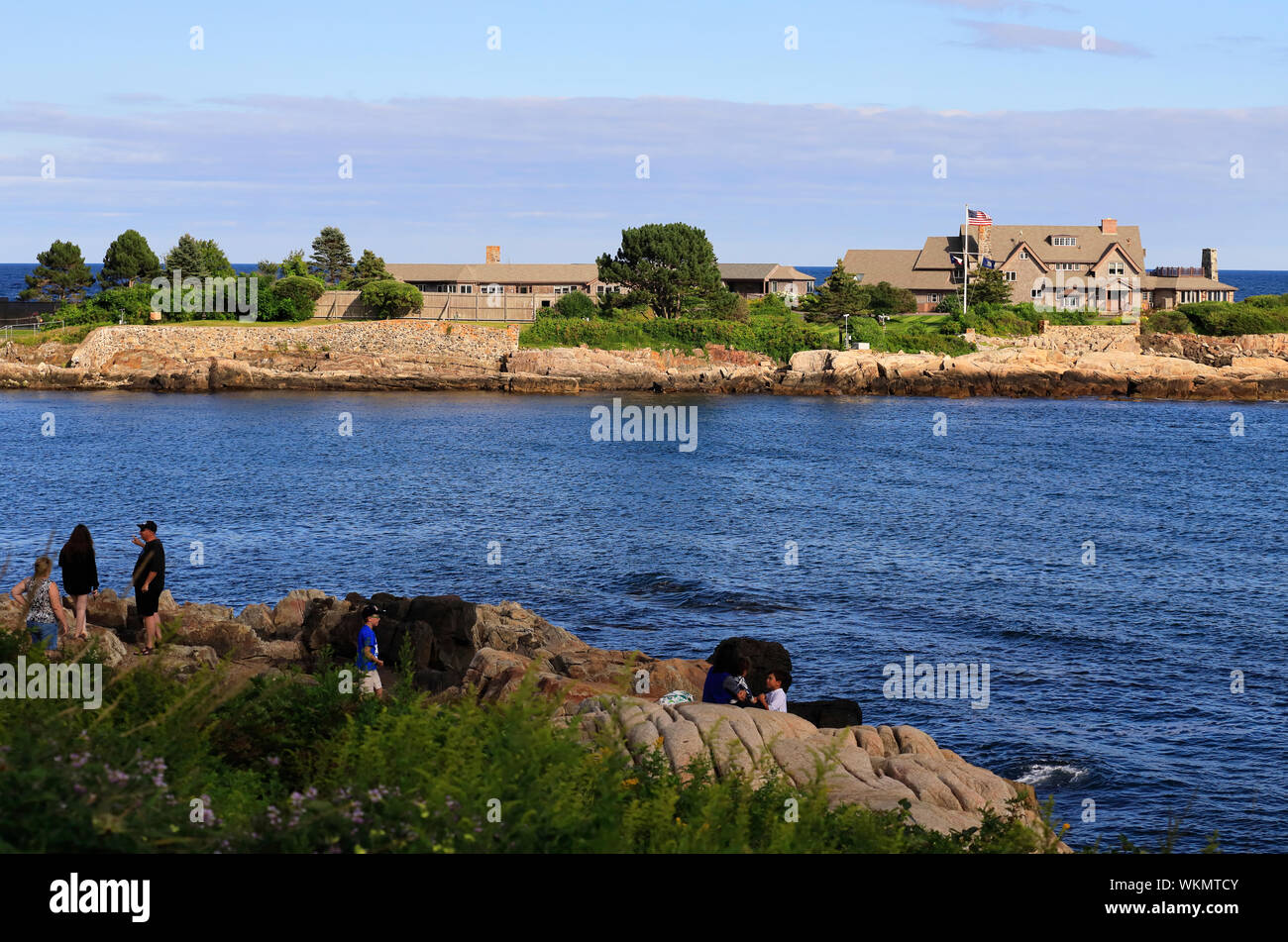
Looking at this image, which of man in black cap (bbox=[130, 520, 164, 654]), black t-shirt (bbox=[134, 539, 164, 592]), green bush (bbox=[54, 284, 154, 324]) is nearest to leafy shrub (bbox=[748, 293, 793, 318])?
green bush (bbox=[54, 284, 154, 324])

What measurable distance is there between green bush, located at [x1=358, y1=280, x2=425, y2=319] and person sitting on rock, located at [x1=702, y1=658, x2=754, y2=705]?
8453 cm

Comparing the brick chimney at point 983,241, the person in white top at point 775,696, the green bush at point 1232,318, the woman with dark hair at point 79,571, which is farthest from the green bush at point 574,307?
the person in white top at point 775,696

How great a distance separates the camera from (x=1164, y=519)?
1769 inches

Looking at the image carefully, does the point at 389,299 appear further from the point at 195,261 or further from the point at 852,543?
the point at 852,543

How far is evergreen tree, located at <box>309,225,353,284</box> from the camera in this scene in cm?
11950

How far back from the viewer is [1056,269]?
11250cm

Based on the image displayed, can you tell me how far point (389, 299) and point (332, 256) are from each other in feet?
87.1

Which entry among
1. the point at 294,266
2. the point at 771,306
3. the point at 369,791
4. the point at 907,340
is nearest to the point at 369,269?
the point at 294,266

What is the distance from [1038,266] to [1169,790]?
10038 centimetres

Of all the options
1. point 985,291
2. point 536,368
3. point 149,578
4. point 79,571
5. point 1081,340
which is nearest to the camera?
point 79,571

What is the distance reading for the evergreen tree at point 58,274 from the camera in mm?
108188

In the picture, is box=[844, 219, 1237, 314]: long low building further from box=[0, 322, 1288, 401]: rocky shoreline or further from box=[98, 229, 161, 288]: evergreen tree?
box=[98, 229, 161, 288]: evergreen tree
